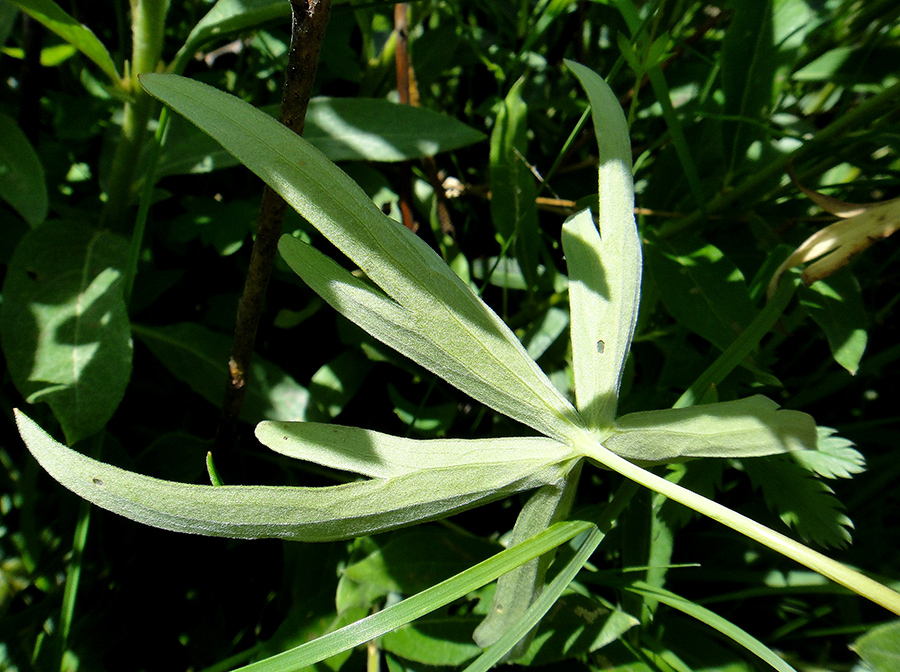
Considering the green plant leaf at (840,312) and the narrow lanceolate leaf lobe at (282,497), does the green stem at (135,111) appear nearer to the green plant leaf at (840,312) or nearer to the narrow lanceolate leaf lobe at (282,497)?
the narrow lanceolate leaf lobe at (282,497)

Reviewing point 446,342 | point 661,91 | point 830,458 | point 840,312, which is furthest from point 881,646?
point 661,91

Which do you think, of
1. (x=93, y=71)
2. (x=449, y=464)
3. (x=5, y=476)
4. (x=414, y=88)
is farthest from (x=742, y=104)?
(x=5, y=476)

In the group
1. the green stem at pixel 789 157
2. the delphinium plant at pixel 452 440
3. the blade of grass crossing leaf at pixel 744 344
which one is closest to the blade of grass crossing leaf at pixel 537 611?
the delphinium plant at pixel 452 440

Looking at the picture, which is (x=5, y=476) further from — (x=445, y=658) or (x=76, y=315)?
(x=445, y=658)

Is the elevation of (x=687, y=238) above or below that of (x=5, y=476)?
above

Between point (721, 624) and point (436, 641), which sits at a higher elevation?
point (721, 624)

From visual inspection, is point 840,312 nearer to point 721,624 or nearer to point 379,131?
point 721,624

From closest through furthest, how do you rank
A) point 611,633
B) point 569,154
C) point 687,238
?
point 611,633 < point 687,238 < point 569,154
